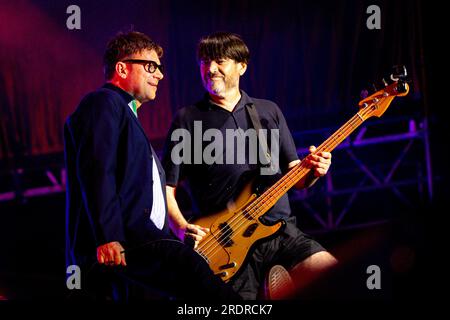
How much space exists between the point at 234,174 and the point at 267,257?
611mm

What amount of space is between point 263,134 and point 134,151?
1269 millimetres

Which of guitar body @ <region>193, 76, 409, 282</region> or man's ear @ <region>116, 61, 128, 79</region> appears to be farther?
guitar body @ <region>193, 76, 409, 282</region>

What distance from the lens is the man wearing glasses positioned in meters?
2.82

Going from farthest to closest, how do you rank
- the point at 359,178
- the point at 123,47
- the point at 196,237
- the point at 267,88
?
the point at 359,178 → the point at 267,88 → the point at 196,237 → the point at 123,47

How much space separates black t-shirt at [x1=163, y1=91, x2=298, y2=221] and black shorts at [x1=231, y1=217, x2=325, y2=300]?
166 millimetres

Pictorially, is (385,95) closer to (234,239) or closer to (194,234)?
(234,239)

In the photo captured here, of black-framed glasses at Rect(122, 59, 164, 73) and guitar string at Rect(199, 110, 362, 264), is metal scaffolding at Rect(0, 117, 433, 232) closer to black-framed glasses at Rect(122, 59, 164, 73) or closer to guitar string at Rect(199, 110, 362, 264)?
guitar string at Rect(199, 110, 362, 264)

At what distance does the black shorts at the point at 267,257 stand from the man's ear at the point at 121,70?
1438mm

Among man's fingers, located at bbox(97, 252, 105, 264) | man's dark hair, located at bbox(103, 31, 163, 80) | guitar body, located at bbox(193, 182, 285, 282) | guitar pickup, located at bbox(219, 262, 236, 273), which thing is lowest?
guitar pickup, located at bbox(219, 262, 236, 273)

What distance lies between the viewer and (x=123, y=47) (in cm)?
339

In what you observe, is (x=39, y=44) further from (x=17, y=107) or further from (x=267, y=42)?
(x=267, y=42)

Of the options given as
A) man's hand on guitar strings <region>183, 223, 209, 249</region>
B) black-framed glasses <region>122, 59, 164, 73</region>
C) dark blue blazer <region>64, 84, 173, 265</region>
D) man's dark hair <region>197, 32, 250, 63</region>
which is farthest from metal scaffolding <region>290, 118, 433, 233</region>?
dark blue blazer <region>64, 84, 173, 265</region>

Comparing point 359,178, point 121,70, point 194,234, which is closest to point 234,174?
point 194,234

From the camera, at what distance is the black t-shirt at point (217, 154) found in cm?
387
